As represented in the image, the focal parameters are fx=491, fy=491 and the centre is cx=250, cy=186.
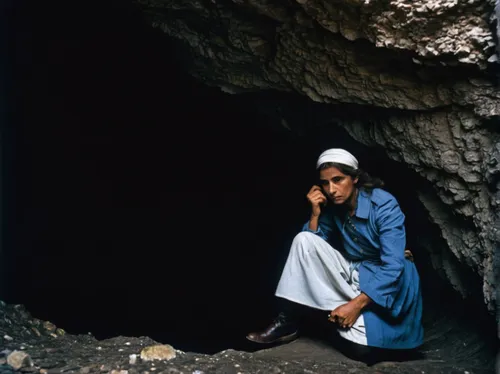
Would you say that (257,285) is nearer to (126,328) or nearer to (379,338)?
(126,328)

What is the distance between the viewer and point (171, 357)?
2668mm

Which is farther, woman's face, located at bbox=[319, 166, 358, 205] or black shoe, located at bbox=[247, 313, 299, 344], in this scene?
black shoe, located at bbox=[247, 313, 299, 344]

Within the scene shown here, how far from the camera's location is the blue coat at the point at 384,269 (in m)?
3.04

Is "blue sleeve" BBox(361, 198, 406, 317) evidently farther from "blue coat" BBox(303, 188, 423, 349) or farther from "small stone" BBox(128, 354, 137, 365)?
"small stone" BBox(128, 354, 137, 365)

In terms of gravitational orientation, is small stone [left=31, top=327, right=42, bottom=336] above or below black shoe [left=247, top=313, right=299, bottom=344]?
below

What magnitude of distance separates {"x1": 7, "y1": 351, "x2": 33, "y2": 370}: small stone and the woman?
5.07 ft

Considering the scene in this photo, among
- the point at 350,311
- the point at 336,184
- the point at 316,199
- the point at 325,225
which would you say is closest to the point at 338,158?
the point at 336,184

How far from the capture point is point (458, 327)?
356cm

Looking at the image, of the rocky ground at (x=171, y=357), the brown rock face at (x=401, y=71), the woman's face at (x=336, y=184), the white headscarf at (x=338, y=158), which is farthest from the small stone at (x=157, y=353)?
the brown rock face at (x=401, y=71)

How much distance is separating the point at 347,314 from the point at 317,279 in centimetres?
29

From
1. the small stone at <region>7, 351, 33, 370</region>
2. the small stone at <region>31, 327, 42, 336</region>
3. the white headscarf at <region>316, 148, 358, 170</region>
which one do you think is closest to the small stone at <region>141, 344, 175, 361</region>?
the small stone at <region>7, 351, 33, 370</region>

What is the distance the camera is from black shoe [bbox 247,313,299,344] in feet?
11.2

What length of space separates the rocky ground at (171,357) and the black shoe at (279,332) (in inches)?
2.5

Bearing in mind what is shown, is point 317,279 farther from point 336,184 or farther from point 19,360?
point 19,360
